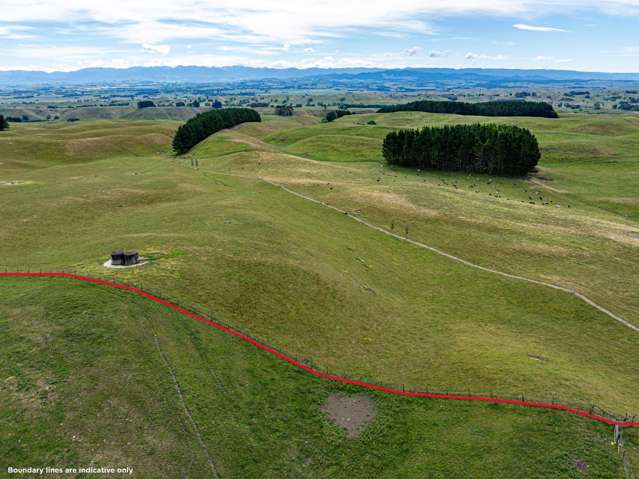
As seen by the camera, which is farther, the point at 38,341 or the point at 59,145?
the point at 59,145

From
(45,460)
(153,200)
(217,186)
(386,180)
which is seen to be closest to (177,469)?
(45,460)

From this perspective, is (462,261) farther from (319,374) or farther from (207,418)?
(207,418)

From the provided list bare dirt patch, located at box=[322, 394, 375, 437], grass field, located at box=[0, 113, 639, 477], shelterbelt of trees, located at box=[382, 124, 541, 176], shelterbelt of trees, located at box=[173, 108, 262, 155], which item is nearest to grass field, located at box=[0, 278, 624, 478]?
grass field, located at box=[0, 113, 639, 477]

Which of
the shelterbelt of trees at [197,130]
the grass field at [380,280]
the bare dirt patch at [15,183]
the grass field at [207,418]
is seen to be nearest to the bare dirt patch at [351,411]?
the grass field at [207,418]

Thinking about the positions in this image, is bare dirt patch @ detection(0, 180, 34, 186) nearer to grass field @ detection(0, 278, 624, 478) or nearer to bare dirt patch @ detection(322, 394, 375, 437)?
grass field @ detection(0, 278, 624, 478)

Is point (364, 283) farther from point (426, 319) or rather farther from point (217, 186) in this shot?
point (217, 186)

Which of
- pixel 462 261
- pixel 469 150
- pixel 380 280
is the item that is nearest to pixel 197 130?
pixel 469 150

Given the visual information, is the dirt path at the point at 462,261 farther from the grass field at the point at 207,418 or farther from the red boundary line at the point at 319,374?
the grass field at the point at 207,418
